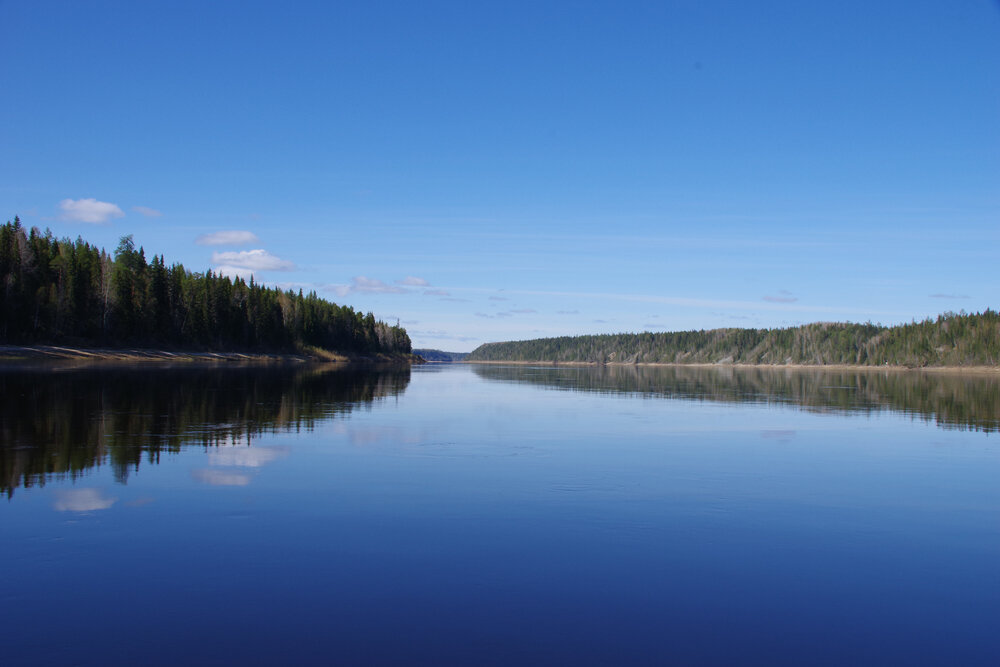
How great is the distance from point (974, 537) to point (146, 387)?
3914 centimetres

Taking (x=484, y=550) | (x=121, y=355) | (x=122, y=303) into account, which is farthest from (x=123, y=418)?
(x=122, y=303)

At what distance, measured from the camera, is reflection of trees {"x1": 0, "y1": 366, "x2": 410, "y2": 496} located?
1543 cm

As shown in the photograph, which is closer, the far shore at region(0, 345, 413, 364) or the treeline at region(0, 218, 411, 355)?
the far shore at region(0, 345, 413, 364)

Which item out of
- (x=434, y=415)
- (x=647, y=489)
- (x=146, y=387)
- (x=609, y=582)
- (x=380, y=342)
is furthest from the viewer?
(x=380, y=342)

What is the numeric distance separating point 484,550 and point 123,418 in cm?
1844

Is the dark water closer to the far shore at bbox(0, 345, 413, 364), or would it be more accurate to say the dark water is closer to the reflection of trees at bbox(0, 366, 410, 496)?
the reflection of trees at bbox(0, 366, 410, 496)

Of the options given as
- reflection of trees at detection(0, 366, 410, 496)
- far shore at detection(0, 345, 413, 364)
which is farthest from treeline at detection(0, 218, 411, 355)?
reflection of trees at detection(0, 366, 410, 496)

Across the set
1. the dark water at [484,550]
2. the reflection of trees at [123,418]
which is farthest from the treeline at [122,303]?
the dark water at [484,550]

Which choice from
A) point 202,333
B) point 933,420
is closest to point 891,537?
point 933,420

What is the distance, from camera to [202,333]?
10956 centimetres

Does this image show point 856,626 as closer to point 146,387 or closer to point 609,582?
point 609,582

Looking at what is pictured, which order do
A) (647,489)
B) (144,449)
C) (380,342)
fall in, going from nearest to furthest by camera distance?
(647,489), (144,449), (380,342)

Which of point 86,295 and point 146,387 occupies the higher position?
point 86,295

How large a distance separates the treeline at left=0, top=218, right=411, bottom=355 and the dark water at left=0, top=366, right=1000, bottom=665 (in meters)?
74.9
